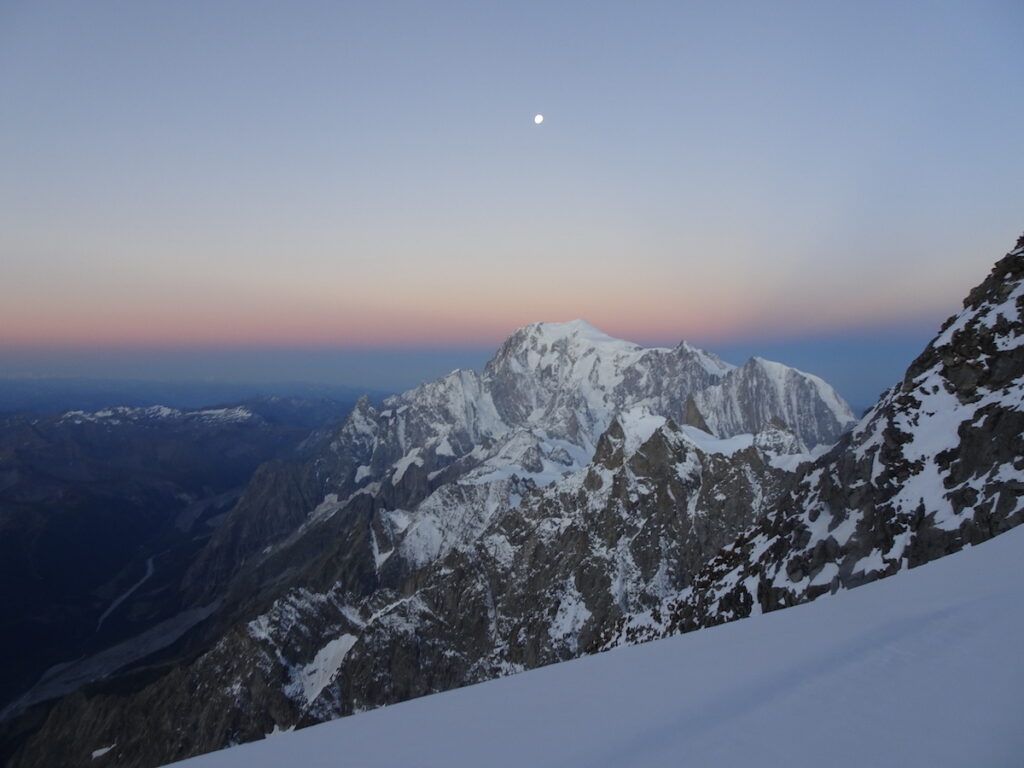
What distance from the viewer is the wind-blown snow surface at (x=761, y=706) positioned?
10.4 ft

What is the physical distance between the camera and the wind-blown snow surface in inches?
124

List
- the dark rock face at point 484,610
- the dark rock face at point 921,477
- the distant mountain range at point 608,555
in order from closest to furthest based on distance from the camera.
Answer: the dark rock face at point 921,477
the distant mountain range at point 608,555
the dark rock face at point 484,610

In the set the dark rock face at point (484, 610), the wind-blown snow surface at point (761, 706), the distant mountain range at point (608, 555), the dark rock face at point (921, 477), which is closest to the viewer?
the wind-blown snow surface at point (761, 706)

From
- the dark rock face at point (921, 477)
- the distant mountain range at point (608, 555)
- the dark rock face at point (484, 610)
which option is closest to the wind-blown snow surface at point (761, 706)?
the dark rock face at point (921, 477)

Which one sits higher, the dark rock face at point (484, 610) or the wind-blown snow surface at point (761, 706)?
the wind-blown snow surface at point (761, 706)

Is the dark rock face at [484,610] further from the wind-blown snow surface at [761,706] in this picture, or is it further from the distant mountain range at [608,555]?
the wind-blown snow surface at [761,706]

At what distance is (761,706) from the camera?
3.68m

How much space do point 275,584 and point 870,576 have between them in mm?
180095

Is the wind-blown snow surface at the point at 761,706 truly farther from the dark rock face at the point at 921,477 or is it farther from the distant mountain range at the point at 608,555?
the distant mountain range at the point at 608,555

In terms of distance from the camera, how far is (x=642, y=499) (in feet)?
275

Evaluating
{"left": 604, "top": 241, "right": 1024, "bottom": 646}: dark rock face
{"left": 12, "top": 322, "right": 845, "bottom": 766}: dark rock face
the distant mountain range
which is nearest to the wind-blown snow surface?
{"left": 604, "top": 241, "right": 1024, "bottom": 646}: dark rock face

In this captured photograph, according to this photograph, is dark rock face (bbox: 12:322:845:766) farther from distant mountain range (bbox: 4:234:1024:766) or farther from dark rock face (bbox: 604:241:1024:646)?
dark rock face (bbox: 604:241:1024:646)

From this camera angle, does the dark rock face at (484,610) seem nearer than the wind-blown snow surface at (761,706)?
No

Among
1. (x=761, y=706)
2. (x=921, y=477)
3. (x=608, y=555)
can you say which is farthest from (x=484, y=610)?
(x=761, y=706)
